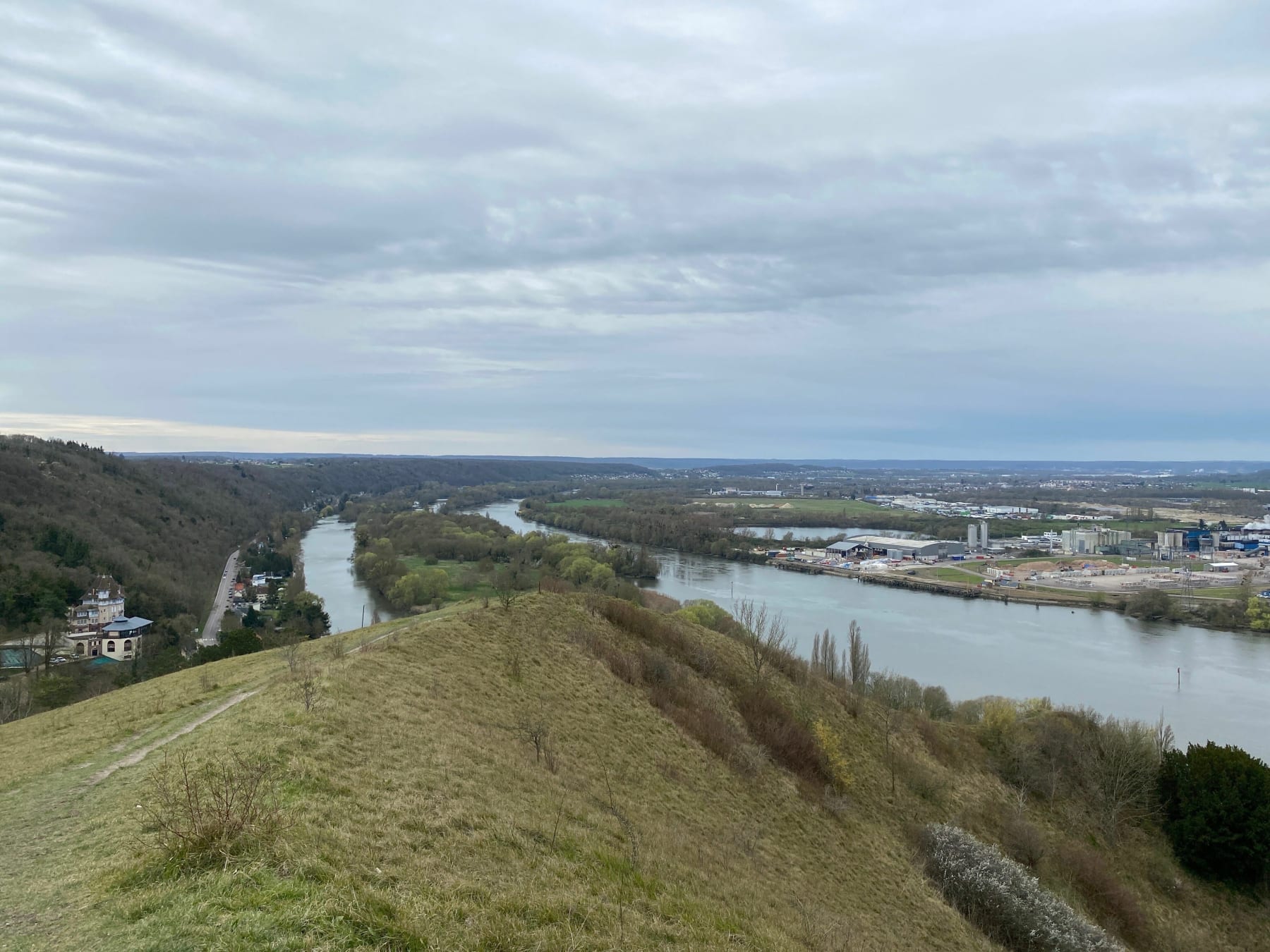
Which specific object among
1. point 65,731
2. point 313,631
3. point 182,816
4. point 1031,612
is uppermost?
point 182,816

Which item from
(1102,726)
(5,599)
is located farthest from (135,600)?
(1102,726)

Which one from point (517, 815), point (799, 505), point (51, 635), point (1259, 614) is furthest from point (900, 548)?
point (517, 815)

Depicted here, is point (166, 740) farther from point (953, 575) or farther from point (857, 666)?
point (953, 575)

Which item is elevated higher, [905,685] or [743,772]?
[743,772]

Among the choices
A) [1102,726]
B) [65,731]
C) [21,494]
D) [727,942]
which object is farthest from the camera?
[21,494]

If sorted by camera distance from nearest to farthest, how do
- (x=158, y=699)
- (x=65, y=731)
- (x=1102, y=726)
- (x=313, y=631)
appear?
(x=65, y=731)
(x=158, y=699)
(x=1102, y=726)
(x=313, y=631)

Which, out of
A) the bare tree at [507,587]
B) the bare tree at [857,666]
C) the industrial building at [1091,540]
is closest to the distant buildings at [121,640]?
the bare tree at [507,587]

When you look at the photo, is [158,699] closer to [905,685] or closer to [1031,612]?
[905,685]
